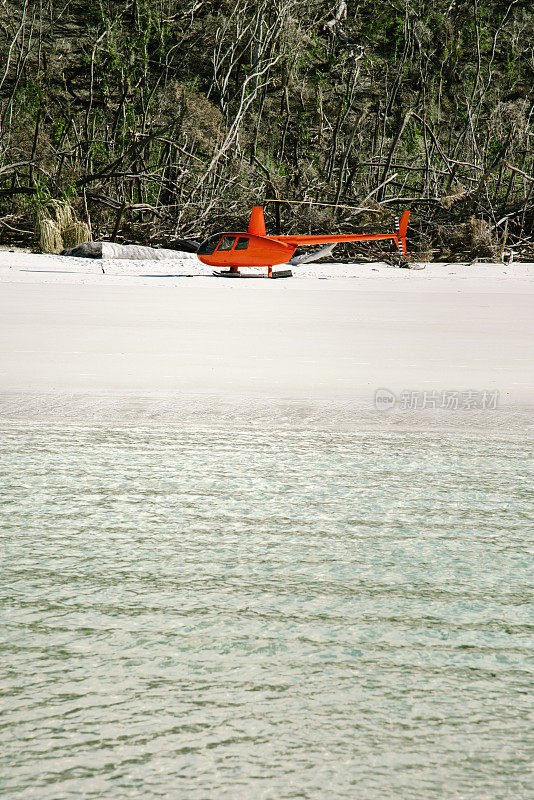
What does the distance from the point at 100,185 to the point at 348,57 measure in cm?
517

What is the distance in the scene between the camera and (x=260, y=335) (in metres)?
4.87

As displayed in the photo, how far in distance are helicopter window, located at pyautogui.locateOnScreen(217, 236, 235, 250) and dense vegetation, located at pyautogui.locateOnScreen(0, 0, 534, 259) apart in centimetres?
263

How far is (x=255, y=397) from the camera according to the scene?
3143 millimetres

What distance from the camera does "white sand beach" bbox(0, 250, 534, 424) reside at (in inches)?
136

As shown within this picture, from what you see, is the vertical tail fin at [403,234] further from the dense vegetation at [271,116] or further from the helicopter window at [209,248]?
the helicopter window at [209,248]

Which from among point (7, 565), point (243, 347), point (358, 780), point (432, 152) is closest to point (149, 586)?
point (7, 565)

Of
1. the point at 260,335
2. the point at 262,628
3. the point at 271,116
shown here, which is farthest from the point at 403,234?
the point at 262,628

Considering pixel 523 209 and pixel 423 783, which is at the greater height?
pixel 523 209

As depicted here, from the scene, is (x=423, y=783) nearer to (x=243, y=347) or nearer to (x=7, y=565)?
(x=7, y=565)

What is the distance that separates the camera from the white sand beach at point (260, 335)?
345cm

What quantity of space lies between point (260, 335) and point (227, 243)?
4.40m

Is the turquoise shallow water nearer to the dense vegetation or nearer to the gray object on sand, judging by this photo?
the gray object on sand

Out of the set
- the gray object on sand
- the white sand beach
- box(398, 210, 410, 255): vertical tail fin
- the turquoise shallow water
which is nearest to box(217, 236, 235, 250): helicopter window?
the white sand beach

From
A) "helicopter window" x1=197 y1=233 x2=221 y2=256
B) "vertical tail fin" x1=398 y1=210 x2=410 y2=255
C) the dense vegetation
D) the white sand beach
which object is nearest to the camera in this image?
the white sand beach
